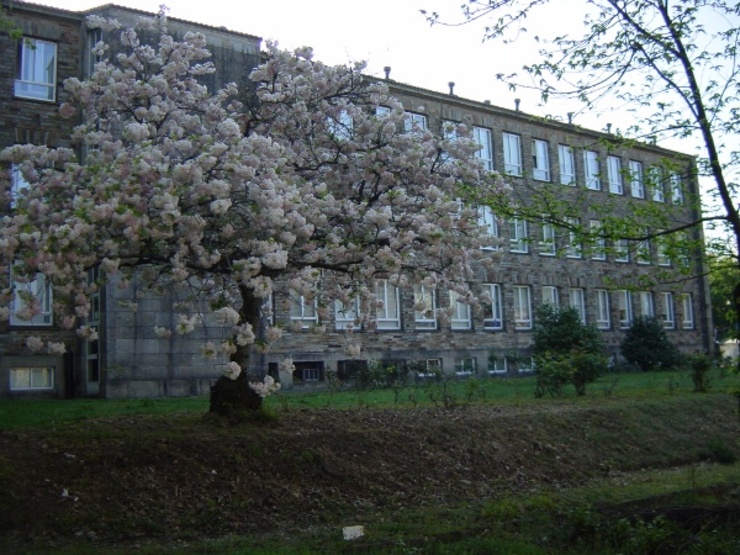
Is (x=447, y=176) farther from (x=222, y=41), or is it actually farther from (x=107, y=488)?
(x=222, y=41)

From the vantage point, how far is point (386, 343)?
28.1 m

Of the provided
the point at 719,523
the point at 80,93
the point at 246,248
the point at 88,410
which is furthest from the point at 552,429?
the point at 80,93

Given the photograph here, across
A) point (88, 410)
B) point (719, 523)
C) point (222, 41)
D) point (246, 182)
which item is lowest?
point (719, 523)

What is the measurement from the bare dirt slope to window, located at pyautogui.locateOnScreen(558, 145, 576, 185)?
23.0 metres

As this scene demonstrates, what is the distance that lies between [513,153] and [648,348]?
32.3ft

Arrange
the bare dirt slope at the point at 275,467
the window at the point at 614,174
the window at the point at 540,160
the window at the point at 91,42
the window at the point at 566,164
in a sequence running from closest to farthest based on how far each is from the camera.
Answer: the bare dirt slope at the point at 275,467 → the window at the point at 91,42 → the window at the point at 540,160 → the window at the point at 566,164 → the window at the point at 614,174

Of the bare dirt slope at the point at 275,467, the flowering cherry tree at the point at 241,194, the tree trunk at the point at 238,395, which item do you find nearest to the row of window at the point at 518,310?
the bare dirt slope at the point at 275,467

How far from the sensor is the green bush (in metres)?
18.1

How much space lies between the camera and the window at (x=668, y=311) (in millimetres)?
40812

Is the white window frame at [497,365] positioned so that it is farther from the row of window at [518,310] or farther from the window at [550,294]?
the window at [550,294]

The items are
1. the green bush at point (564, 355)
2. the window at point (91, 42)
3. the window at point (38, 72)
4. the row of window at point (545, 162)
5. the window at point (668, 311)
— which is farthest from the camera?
the window at point (668, 311)

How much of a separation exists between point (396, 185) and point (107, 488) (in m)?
5.79

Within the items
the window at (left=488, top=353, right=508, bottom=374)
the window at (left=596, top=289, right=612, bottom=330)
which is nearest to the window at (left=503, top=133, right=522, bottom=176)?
the window at (left=596, top=289, right=612, bottom=330)

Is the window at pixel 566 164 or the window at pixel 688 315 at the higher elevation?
the window at pixel 566 164
